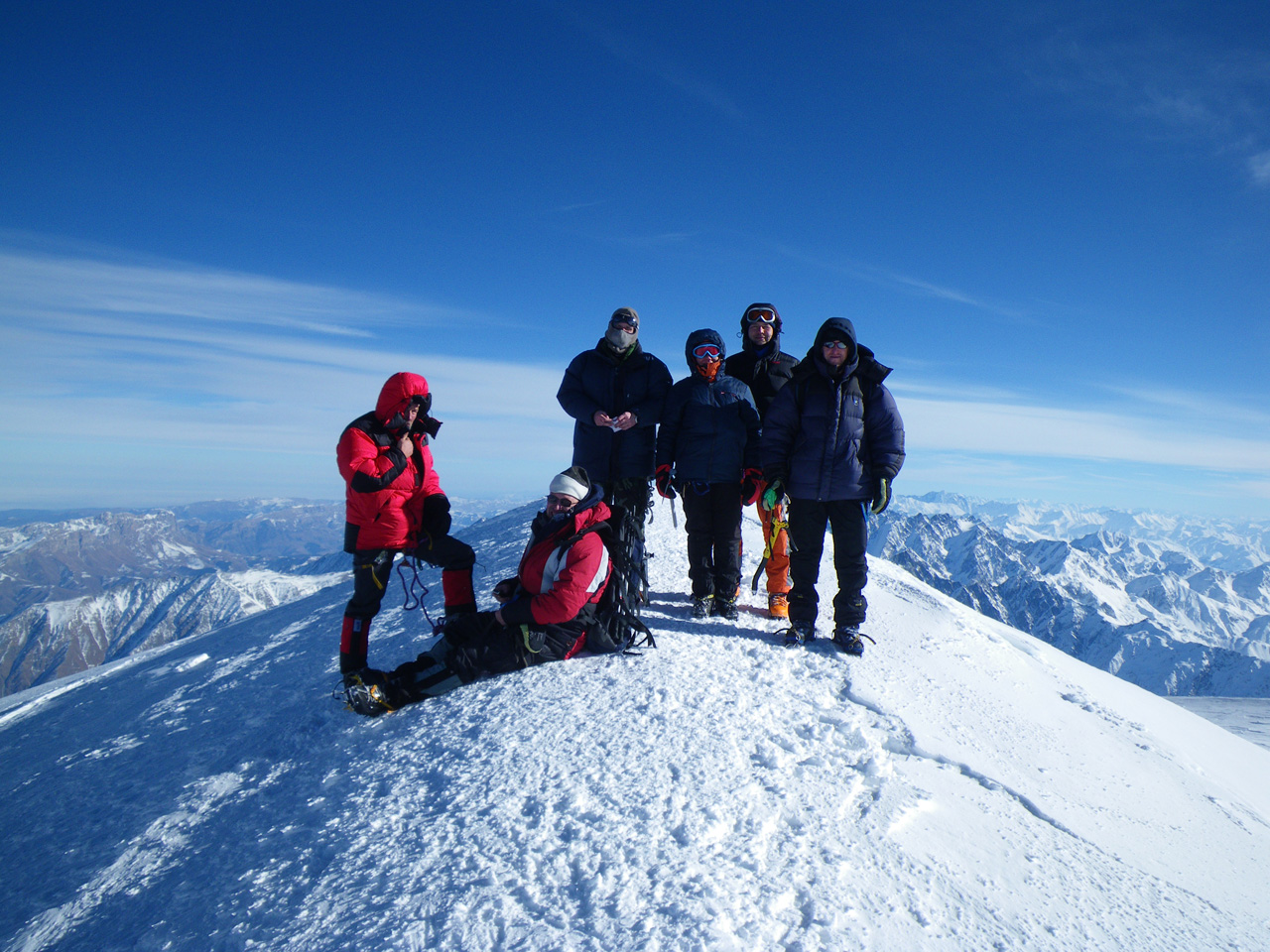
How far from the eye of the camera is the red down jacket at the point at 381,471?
188 inches

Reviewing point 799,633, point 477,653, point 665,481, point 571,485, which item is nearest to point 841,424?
point 665,481

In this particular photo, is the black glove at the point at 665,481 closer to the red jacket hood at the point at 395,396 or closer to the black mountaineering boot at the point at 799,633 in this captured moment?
the black mountaineering boot at the point at 799,633

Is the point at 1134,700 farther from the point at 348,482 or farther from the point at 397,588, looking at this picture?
the point at 397,588

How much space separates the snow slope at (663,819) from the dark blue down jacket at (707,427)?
5.46 ft

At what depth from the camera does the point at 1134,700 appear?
7.23 meters

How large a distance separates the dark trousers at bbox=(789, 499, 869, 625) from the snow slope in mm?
458

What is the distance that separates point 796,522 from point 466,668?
10.6 ft

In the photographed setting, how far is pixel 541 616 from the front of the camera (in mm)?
4645

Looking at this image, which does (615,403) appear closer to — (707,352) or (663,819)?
(707,352)

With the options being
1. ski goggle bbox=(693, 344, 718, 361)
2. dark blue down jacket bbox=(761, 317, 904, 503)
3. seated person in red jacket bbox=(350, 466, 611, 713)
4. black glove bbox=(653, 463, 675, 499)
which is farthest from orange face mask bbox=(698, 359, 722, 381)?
seated person in red jacket bbox=(350, 466, 611, 713)

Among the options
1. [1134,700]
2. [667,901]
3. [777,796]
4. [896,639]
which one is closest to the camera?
[667,901]

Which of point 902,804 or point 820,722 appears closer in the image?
point 902,804

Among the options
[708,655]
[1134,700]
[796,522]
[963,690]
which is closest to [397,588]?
[708,655]

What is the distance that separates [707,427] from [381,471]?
302 centimetres
